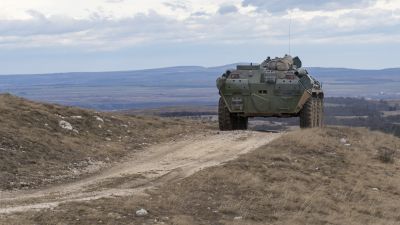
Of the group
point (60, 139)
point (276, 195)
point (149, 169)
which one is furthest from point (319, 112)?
point (276, 195)

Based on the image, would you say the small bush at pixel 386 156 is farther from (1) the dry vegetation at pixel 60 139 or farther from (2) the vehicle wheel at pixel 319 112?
(1) the dry vegetation at pixel 60 139

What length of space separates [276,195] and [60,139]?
24.9 feet

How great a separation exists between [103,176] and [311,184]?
4698mm

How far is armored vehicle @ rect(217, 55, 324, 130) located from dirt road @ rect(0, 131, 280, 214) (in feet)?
5.75

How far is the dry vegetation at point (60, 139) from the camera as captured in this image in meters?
15.5

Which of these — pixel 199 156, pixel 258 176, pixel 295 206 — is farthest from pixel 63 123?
pixel 295 206

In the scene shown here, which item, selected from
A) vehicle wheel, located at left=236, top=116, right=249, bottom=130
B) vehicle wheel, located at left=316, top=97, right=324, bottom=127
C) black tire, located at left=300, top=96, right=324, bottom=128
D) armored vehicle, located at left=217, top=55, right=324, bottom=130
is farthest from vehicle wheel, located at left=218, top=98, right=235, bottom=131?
vehicle wheel, located at left=316, top=97, right=324, bottom=127

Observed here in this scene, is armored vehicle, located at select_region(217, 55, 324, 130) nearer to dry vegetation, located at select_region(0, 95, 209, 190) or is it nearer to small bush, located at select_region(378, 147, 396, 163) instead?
dry vegetation, located at select_region(0, 95, 209, 190)

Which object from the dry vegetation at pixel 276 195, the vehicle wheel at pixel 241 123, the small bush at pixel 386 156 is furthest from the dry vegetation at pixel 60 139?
the small bush at pixel 386 156

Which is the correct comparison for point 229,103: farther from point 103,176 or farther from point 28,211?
point 28,211

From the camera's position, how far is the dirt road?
12.3m

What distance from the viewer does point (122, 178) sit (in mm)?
14602

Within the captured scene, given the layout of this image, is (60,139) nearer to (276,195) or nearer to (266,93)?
(276,195)

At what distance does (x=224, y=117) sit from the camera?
24250 mm
